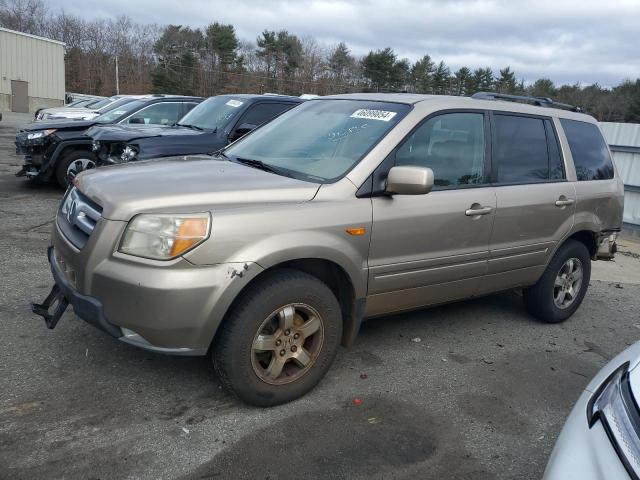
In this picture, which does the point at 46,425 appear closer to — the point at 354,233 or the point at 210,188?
the point at 210,188

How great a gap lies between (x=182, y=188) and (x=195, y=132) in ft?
15.8

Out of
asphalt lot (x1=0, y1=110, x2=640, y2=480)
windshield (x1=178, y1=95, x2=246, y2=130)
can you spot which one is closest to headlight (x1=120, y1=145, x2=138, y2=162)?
windshield (x1=178, y1=95, x2=246, y2=130)

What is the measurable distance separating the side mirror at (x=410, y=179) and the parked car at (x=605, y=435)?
1.47 m

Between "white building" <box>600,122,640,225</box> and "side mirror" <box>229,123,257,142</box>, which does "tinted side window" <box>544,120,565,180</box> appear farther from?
"white building" <box>600,122,640,225</box>

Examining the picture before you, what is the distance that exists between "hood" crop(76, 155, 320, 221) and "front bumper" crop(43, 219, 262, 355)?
0.56 feet

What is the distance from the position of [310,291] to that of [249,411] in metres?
0.78

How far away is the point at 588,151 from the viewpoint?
197 inches

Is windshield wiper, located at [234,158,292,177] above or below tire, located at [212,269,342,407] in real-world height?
above

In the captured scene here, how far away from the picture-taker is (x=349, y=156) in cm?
351

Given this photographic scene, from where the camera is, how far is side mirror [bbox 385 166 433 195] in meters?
3.21

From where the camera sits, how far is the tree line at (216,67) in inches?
2203

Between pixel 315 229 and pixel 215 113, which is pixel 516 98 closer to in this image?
pixel 315 229

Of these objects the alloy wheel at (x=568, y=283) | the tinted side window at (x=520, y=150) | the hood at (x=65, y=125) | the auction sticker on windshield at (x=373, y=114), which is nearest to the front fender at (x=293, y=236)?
the auction sticker on windshield at (x=373, y=114)

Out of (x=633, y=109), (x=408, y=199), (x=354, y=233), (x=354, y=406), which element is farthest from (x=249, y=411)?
(x=633, y=109)
